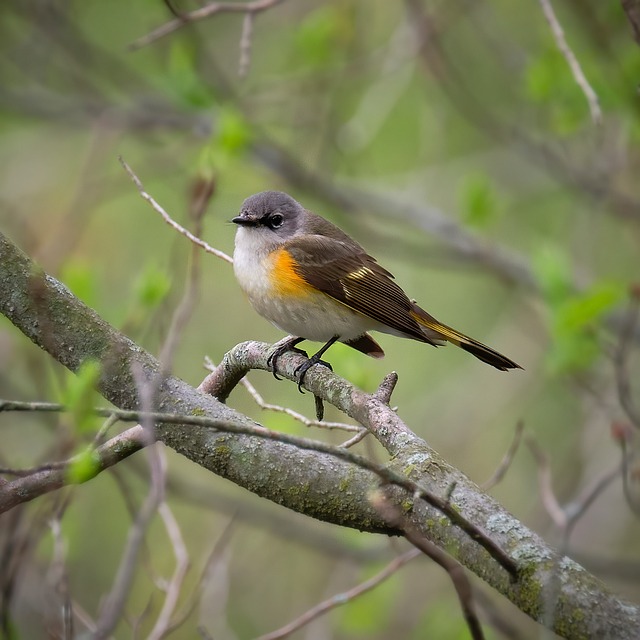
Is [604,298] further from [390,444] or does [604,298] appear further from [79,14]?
[79,14]

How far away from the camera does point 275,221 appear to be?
16.3 ft

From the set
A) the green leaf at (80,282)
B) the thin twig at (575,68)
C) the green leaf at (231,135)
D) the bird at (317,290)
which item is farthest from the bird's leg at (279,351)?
the thin twig at (575,68)

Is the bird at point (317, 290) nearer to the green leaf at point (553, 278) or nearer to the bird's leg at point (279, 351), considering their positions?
the bird's leg at point (279, 351)

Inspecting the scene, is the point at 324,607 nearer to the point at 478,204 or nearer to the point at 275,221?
the point at 275,221

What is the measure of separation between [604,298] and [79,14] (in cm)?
620

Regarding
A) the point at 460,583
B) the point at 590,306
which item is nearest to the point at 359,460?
the point at 460,583

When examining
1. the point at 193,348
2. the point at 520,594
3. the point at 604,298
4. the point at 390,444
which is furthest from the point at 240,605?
the point at 520,594

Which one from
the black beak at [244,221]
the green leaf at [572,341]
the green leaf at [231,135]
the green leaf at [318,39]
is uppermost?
the green leaf at [318,39]

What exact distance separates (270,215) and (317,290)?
63 centimetres

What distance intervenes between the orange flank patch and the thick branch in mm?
1601

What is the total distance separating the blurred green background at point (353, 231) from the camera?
496cm

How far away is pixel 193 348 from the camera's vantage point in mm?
7543

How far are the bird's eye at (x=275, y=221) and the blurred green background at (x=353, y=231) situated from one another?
17.2 inches

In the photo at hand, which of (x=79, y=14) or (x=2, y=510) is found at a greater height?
(x=79, y=14)
